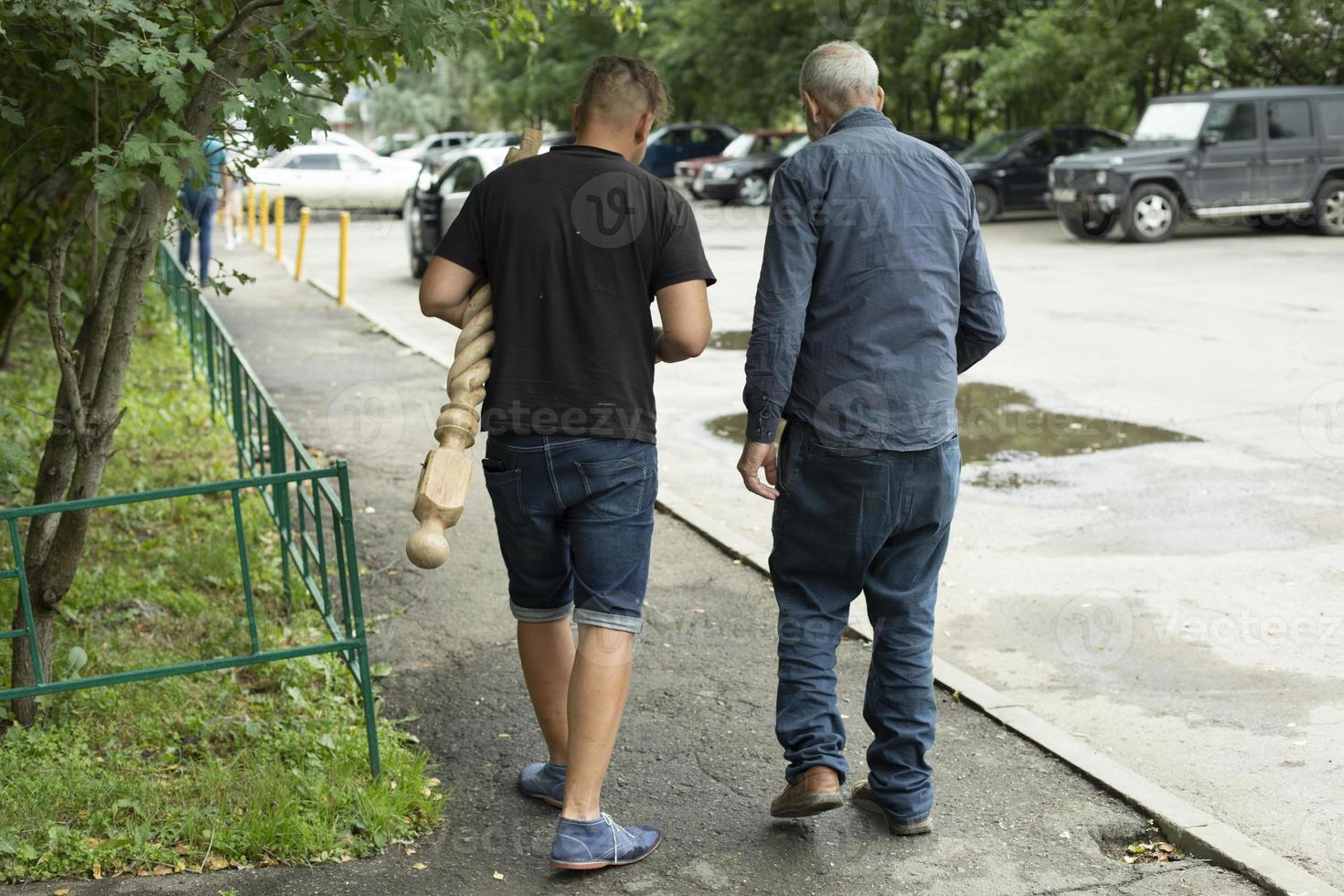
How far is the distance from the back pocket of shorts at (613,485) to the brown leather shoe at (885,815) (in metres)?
1.06

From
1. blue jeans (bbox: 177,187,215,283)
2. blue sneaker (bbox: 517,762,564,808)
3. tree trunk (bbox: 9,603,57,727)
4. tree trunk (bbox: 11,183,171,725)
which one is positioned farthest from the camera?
blue jeans (bbox: 177,187,215,283)

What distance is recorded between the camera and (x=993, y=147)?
2456 cm

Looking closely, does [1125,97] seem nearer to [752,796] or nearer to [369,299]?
[369,299]

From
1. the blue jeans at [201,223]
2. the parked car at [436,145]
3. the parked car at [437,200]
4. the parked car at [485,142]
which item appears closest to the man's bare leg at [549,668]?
the blue jeans at [201,223]

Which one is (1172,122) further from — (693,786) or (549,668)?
(549,668)

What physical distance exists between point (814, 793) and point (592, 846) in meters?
0.57

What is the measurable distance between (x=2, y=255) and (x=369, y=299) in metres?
8.27

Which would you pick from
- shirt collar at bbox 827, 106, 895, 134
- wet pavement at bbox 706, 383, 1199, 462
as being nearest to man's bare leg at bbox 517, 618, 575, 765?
shirt collar at bbox 827, 106, 895, 134

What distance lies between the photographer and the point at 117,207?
4449 millimetres

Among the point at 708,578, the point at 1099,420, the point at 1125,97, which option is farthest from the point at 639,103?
the point at 1125,97

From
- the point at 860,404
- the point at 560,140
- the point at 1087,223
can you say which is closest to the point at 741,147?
the point at 560,140

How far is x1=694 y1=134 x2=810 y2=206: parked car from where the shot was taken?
28.8 metres

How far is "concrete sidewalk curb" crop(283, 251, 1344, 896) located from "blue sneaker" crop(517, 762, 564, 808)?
4.77 feet

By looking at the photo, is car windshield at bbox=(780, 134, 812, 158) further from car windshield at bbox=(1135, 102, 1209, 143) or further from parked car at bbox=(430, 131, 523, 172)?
car windshield at bbox=(1135, 102, 1209, 143)
